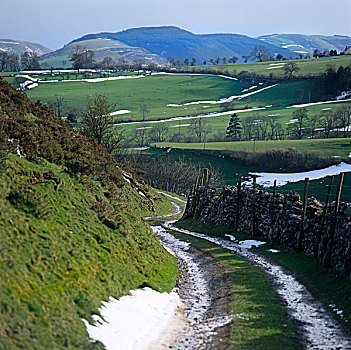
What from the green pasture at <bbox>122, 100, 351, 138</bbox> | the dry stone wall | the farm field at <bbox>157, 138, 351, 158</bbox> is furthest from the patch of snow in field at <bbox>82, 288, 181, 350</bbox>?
the green pasture at <bbox>122, 100, 351, 138</bbox>

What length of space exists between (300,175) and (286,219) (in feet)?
211

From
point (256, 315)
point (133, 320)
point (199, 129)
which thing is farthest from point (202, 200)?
point (199, 129)

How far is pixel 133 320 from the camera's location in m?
13.5

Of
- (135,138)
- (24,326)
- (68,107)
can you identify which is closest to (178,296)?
(24,326)

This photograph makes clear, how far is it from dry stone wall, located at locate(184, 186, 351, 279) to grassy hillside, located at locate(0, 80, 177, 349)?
809cm

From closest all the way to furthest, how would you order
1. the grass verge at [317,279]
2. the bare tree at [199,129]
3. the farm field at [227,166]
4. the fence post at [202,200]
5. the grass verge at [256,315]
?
the grass verge at [256,315], the grass verge at [317,279], the fence post at [202,200], the farm field at [227,166], the bare tree at [199,129]

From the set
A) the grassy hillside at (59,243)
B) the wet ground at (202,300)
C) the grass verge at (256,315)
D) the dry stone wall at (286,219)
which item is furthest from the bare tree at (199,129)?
the grass verge at (256,315)

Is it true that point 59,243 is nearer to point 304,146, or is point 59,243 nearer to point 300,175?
point 300,175

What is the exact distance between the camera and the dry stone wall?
2078 cm

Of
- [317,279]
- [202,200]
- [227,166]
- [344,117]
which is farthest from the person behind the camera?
[344,117]

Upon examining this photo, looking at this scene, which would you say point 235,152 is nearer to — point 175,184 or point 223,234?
point 175,184

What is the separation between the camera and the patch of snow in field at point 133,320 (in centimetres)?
1183

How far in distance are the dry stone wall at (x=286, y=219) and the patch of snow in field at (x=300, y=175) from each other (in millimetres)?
40056

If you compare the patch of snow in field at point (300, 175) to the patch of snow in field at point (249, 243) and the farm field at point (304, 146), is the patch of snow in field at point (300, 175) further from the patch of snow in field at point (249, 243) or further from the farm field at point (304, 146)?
the patch of snow in field at point (249, 243)
